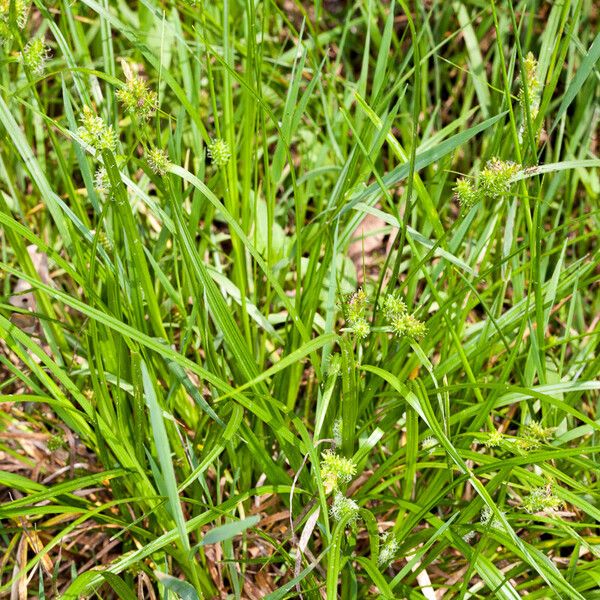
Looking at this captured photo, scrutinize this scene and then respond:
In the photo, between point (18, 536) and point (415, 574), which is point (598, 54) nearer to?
point (415, 574)

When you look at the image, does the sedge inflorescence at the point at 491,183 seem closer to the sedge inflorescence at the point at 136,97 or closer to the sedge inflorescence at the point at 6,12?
the sedge inflorescence at the point at 136,97

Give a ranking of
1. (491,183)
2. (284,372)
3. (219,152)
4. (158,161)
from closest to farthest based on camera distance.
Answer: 1. (491,183)
2. (158,161)
3. (219,152)
4. (284,372)

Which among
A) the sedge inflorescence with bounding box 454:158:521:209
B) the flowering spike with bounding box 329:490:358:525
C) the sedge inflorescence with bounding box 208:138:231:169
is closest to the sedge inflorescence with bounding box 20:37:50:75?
the sedge inflorescence with bounding box 208:138:231:169

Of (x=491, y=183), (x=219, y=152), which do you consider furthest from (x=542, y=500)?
(x=219, y=152)

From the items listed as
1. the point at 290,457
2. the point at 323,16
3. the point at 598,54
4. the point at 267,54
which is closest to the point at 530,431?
the point at 290,457

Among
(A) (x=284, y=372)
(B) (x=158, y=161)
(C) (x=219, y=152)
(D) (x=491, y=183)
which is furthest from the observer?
(A) (x=284, y=372)

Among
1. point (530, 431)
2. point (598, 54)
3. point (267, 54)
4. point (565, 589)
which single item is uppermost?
point (598, 54)

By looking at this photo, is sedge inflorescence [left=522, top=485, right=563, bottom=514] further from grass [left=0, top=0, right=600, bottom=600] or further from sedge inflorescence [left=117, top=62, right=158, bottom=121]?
sedge inflorescence [left=117, top=62, right=158, bottom=121]

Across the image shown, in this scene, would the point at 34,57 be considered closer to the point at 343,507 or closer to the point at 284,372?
the point at 284,372
